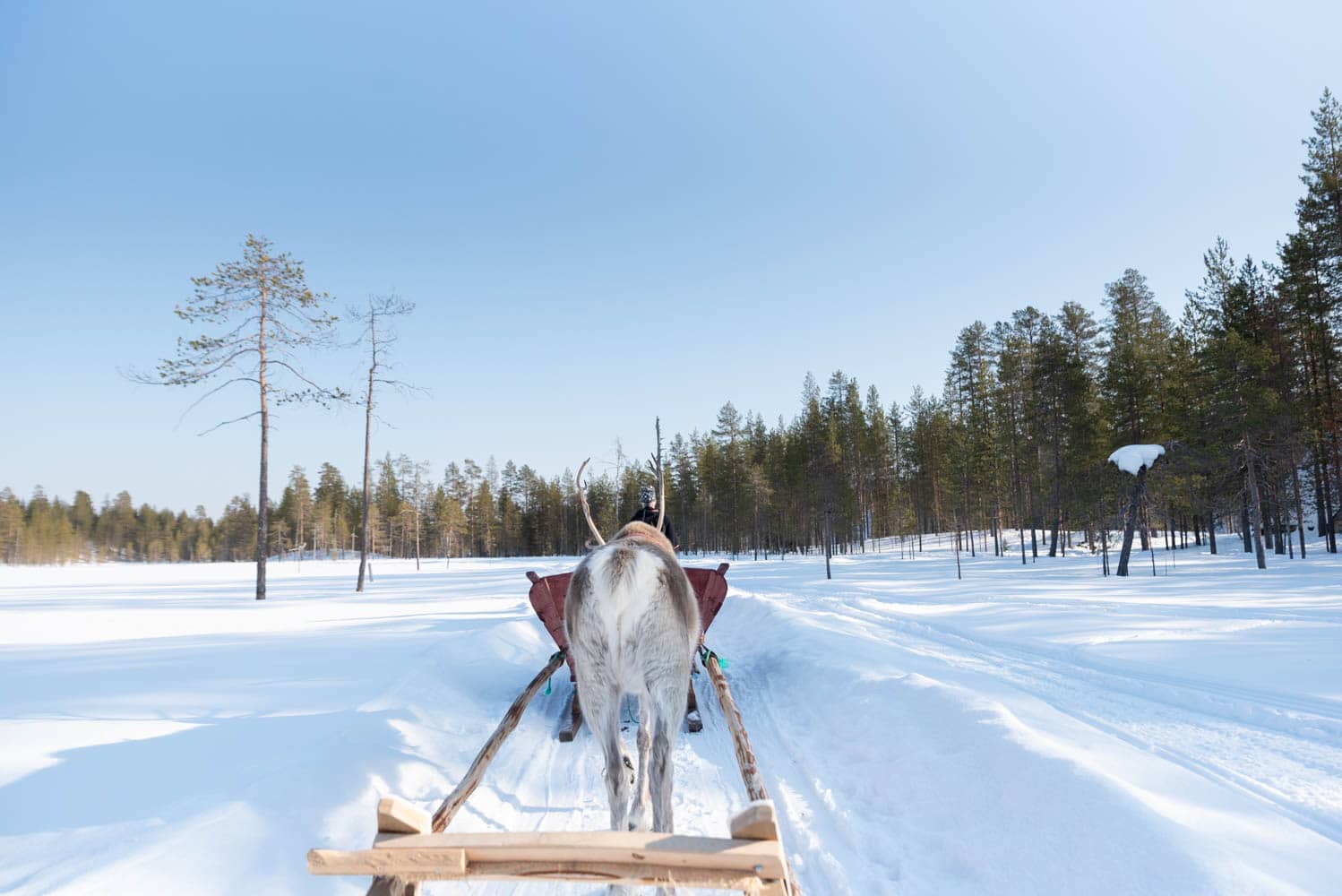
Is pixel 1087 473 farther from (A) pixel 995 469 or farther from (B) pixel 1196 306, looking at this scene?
(B) pixel 1196 306

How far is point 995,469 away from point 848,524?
13.4 metres

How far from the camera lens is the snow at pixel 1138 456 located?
19.2 m

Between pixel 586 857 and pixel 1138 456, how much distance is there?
23885 millimetres

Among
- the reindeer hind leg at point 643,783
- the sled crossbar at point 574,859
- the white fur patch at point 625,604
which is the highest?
the white fur patch at point 625,604

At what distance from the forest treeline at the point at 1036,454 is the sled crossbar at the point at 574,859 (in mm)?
Result: 10409

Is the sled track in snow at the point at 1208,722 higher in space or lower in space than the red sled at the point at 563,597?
lower

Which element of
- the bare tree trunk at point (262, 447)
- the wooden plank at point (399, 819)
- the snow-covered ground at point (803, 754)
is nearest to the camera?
the wooden plank at point (399, 819)

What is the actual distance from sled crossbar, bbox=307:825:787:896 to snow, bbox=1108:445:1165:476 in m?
22.9

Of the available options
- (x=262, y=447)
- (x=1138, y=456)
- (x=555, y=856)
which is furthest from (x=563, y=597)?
(x=1138, y=456)

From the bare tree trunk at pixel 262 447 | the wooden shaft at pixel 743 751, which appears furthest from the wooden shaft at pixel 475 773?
the bare tree trunk at pixel 262 447

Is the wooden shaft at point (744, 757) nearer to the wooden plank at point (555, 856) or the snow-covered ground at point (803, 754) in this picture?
the wooden plank at point (555, 856)

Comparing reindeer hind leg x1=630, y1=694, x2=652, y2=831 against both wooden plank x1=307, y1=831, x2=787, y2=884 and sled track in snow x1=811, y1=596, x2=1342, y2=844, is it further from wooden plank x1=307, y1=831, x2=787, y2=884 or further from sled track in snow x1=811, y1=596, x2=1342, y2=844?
sled track in snow x1=811, y1=596, x2=1342, y2=844

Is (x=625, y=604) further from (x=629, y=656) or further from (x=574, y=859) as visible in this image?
(x=574, y=859)

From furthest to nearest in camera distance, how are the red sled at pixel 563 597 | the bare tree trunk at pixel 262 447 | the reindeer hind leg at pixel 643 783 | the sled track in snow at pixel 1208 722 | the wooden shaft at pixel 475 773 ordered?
the bare tree trunk at pixel 262 447
the red sled at pixel 563 597
the sled track in snow at pixel 1208 722
the reindeer hind leg at pixel 643 783
the wooden shaft at pixel 475 773
